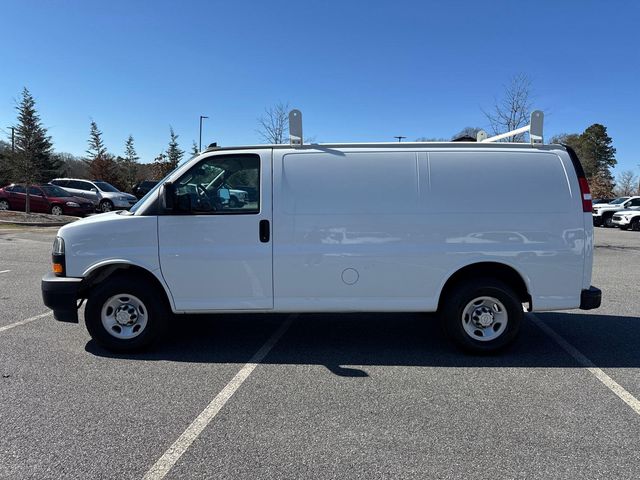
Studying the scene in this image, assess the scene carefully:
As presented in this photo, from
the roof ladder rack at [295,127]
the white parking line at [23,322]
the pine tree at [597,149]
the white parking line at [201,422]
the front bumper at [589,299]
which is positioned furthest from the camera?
the pine tree at [597,149]

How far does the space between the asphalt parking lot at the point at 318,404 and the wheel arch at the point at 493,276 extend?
0.63 meters

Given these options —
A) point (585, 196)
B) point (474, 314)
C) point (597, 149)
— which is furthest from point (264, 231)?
point (597, 149)

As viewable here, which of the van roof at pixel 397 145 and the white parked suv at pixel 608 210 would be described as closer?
the van roof at pixel 397 145

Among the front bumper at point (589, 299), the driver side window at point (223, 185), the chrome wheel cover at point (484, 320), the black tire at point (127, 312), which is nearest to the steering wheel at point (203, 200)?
the driver side window at point (223, 185)

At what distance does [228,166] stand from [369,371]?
2.46 meters

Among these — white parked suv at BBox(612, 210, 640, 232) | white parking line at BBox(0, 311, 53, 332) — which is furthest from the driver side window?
white parked suv at BBox(612, 210, 640, 232)

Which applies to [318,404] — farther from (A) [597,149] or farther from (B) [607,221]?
(A) [597,149]

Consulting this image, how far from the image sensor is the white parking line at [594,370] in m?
3.74

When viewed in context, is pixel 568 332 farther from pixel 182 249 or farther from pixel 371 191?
Result: pixel 182 249

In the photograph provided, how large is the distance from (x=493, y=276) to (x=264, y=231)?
2.38 meters

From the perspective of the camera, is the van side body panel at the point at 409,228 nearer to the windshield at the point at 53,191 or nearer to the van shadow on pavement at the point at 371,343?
the van shadow on pavement at the point at 371,343

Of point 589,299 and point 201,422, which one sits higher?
point 589,299

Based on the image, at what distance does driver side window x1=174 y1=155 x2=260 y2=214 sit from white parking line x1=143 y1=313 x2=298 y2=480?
Answer: 4.87ft

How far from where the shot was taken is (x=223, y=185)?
4723 millimetres
